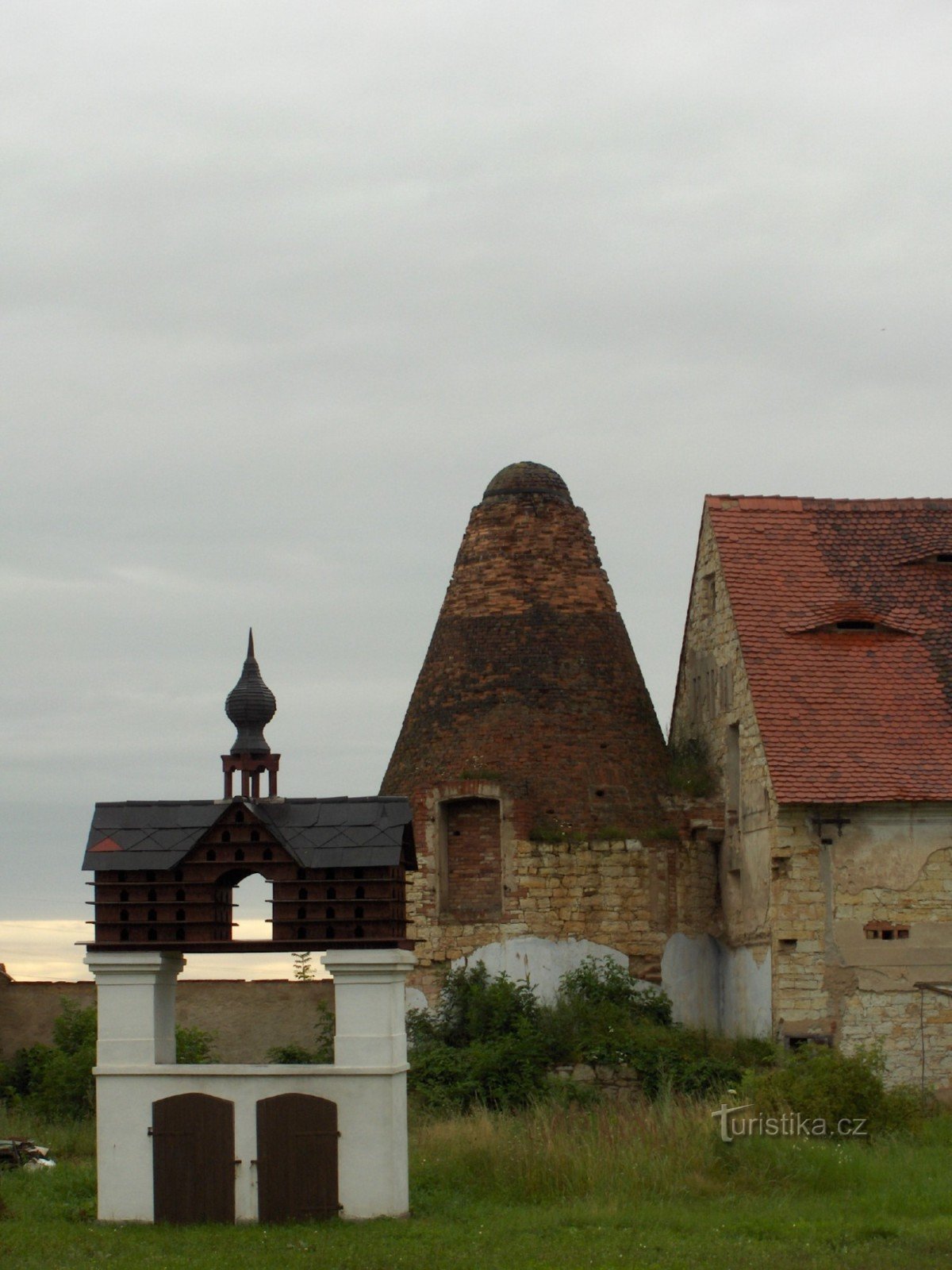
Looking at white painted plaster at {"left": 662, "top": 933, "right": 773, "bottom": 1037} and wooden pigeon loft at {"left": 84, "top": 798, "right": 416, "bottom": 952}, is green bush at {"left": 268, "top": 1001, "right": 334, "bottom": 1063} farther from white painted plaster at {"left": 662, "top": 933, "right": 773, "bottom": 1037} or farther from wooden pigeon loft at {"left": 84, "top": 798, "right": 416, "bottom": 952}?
wooden pigeon loft at {"left": 84, "top": 798, "right": 416, "bottom": 952}

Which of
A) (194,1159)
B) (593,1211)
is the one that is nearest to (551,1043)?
(593,1211)

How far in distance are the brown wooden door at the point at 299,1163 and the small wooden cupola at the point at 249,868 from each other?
136 cm

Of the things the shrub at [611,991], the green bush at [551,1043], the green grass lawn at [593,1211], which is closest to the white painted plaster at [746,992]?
the green bush at [551,1043]

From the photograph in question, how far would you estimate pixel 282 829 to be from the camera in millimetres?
15266

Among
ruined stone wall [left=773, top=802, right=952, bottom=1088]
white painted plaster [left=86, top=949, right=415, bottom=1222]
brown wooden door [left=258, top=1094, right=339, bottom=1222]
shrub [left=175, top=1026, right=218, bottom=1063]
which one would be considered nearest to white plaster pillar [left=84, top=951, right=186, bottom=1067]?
white painted plaster [left=86, top=949, right=415, bottom=1222]

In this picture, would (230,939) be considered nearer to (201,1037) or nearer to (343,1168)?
(343,1168)

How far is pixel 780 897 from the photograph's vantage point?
21.8 metres

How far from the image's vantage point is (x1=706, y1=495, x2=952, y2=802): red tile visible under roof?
22031 mm

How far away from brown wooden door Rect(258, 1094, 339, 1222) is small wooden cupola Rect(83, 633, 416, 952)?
1358 mm

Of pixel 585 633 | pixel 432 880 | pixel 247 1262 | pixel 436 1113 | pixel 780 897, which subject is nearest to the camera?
pixel 247 1262

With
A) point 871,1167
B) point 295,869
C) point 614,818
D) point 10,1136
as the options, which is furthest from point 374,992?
point 614,818

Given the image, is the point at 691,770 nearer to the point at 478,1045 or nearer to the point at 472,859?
the point at 472,859

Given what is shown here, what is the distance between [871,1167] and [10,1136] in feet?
32.6

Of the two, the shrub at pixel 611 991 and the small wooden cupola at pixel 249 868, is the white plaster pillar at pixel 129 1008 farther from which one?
the shrub at pixel 611 991
